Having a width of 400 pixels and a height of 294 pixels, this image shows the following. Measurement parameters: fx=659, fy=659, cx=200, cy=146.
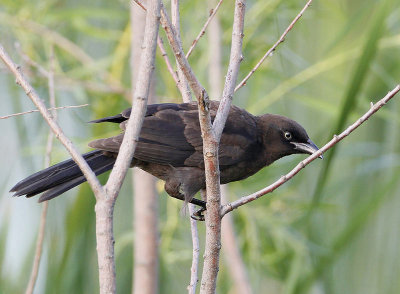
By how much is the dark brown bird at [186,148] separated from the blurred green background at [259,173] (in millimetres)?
335

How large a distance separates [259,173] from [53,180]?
161 centimetres

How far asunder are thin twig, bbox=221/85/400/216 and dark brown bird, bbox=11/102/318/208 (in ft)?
3.23

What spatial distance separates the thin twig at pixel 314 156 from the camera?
2.08m

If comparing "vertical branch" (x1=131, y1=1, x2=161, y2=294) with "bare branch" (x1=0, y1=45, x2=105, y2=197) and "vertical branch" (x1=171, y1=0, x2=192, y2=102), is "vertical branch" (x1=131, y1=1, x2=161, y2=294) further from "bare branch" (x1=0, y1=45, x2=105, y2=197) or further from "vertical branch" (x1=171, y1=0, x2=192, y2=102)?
"bare branch" (x1=0, y1=45, x2=105, y2=197)

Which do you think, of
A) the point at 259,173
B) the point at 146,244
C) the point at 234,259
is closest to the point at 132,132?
the point at 146,244

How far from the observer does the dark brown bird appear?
124 inches

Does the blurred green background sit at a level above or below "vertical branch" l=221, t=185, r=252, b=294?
above

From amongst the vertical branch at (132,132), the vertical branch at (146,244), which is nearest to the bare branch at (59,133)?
the vertical branch at (132,132)

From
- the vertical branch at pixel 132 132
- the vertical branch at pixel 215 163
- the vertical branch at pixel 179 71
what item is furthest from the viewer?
the vertical branch at pixel 179 71

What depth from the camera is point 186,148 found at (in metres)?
3.29

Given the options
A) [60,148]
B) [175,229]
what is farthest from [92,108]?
[175,229]

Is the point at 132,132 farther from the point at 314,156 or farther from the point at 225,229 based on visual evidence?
the point at 225,229

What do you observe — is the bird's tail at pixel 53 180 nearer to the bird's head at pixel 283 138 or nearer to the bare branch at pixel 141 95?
the bird's head at pixel 283 138

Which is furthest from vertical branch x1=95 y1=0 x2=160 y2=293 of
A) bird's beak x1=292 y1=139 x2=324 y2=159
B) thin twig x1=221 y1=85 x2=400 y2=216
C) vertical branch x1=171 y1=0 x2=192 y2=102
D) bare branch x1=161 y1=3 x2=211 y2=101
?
bird's beak x1=292 y1=139 x2=324 y2=159
